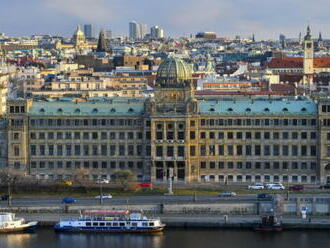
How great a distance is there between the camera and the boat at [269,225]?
95500mm

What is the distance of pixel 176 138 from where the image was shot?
376ft

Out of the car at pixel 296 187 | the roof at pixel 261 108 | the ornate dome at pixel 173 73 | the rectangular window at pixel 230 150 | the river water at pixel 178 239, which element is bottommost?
the river water at pixel 178 239

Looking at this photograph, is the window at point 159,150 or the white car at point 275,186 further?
the window at point 159,150

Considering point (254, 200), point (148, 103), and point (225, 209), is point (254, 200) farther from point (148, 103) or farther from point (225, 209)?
point (148, 103)

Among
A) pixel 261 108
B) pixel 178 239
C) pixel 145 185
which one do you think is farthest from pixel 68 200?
pixel 261 108

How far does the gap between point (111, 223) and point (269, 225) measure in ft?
36.1

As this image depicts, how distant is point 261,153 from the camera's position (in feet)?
376

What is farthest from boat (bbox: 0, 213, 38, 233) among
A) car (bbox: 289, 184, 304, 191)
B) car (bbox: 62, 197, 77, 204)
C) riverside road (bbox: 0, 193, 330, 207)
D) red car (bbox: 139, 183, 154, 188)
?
car (bbox: 289, 184, 304, 191)

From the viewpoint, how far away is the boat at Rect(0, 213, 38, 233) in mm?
96250

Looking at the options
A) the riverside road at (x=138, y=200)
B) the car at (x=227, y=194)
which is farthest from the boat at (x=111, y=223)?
the car at (x=227, y=194)

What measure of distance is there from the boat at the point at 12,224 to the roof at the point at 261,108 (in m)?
23.4

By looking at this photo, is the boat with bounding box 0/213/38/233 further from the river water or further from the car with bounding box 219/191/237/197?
the car with bounding box 219/191/237/197

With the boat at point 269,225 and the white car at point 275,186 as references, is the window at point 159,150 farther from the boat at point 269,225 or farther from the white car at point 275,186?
the boat at point 269,225

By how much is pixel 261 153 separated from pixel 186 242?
23.9 meters
